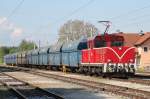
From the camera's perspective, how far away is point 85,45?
A: 34188 millimetres

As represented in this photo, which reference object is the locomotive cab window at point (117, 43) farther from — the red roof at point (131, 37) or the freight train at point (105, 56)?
the red roof at point (131, 37)

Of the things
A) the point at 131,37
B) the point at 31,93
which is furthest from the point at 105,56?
the point at 131,37

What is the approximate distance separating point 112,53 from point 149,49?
155ft

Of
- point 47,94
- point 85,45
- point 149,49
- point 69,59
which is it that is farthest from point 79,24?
point 47,94

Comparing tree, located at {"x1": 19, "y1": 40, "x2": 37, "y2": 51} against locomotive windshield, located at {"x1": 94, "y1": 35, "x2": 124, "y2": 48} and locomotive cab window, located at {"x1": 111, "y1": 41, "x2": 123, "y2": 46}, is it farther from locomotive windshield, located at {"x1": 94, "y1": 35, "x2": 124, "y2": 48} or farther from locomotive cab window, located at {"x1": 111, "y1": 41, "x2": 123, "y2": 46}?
locomotive cab window, located at {"x1": 111, "y1": 41, "x2": 123, "y2": 46}

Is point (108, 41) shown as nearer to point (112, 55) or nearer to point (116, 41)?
point (116, 41)

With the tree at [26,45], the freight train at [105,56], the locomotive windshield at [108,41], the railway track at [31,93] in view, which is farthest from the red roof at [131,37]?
the railway track at [31,93]

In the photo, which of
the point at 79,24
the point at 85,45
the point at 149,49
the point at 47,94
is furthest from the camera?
the point at 79,24

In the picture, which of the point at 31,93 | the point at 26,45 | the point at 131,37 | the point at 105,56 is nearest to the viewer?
the point at 31,93

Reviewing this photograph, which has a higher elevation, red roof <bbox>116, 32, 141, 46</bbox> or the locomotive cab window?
red roof <bbox>116, 32, 141, 46</bbox>

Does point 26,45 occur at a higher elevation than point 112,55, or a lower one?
higher

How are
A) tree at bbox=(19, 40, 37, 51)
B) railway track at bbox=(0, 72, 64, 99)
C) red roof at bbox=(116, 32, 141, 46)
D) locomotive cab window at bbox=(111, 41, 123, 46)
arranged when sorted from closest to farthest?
railway track at bbox=(0, 72, 64, 99)
locomotive cab window at bbox=(111, 41, 123, 46)
red roof at bbox=(116, 32, 141, 46)
tree at bbox=(19, 40, 37, 51)

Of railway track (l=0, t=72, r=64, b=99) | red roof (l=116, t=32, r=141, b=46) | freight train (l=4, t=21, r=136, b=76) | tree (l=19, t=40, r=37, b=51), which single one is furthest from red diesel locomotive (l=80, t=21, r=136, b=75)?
tree (l=19, t=40, r=37, b=51)

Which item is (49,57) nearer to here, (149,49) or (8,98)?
(149,49)
